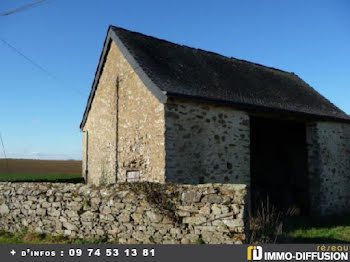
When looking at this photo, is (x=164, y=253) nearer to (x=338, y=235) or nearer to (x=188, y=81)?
(x=338, y=235)

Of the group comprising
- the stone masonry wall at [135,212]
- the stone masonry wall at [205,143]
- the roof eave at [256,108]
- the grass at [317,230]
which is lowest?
the grass at [317,230]

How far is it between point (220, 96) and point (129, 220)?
4653 mm

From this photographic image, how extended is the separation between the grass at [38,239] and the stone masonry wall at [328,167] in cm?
788

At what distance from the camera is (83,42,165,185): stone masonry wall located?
350 inches

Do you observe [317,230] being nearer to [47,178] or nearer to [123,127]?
[123,127]

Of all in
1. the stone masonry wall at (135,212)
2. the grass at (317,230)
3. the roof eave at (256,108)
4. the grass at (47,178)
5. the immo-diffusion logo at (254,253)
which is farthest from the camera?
the grass at (47,178)

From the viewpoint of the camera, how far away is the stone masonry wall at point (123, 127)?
29.2 feet

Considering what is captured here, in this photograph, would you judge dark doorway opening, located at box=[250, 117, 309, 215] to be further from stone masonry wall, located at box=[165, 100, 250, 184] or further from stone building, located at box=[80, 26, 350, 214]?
stone masonry wall, located at box=[165, 100, 250, 184]

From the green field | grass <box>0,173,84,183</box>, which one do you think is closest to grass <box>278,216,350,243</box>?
the green field

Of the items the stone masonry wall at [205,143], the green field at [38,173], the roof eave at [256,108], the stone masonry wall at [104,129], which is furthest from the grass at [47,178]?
the roof eave at [256,108]

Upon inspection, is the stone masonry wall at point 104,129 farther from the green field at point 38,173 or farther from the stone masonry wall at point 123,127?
the green field at point 38,173

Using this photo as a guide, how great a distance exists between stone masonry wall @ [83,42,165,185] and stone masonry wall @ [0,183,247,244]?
6.77 feet

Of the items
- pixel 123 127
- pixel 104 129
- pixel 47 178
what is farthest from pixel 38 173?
pixel 123 127

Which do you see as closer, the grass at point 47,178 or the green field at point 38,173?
the grass at point 47,178
